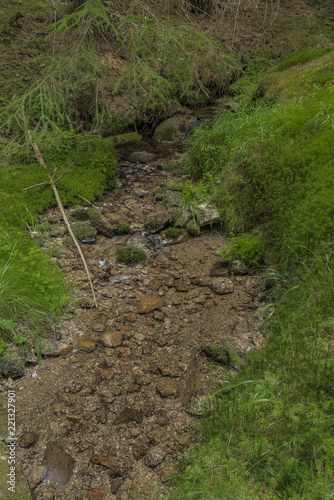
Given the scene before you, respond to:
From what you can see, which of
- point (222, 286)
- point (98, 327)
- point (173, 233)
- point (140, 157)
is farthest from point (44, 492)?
point (140, 157)

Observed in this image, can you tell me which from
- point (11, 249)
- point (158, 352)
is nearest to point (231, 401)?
point (158, 352)

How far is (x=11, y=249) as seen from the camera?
3.34 metres

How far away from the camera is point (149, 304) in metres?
3.60

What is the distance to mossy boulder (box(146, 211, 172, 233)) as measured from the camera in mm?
4898

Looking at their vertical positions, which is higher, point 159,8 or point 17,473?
point 159,8

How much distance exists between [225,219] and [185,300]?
158cm

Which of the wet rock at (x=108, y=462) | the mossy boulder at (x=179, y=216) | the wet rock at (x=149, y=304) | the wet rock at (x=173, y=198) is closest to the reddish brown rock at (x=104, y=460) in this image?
the wet rock at (x=108, y=462)

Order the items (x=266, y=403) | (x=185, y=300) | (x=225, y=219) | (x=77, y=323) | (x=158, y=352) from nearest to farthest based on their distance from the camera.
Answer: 1. (x=266, y=403)
2. (x=158, y=352)
3. (x=77, y=323)
4. (x=185, y=300)
5. (x=225, y=219)

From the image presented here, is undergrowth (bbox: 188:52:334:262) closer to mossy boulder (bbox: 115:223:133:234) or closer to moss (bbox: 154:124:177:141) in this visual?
mossy boulder (bbox: 115:223:133:234)

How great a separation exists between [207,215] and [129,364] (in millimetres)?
2673

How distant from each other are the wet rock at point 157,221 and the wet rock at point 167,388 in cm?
263

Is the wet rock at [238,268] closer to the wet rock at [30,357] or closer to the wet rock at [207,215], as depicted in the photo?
the wet rock at [207,215]

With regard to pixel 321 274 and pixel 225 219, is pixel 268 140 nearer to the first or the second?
pixel 225 219

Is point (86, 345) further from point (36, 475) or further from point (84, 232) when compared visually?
point (84, 232)
